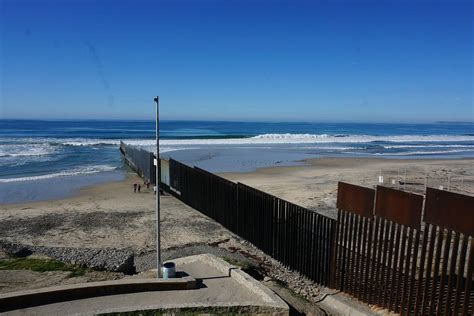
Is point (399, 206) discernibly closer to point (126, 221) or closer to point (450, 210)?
point (450, 210)

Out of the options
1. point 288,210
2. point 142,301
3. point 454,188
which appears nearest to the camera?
point 142,301

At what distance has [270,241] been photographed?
10109mm

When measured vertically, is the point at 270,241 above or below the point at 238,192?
below

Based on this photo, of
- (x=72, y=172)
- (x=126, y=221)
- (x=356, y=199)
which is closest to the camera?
(x=356, y=199)

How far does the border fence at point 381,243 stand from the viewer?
5.50 meters

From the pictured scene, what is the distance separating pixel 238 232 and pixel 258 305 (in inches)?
206

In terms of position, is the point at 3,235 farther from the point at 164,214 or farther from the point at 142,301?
the point at 142,301

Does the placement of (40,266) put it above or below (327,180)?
above

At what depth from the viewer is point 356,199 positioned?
707cm

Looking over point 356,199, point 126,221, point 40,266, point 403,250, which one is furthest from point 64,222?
point 403,250

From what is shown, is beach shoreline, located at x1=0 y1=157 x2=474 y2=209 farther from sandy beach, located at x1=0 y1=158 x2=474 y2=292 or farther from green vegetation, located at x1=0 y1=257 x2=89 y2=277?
green vegetation, located at x1=0 y1=257 x2=89 y2=277

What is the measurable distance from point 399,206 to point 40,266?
7713mm

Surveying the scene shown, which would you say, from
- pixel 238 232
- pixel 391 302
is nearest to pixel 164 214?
pixel 238 232

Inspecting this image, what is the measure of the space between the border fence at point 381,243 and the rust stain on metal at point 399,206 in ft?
0.05
